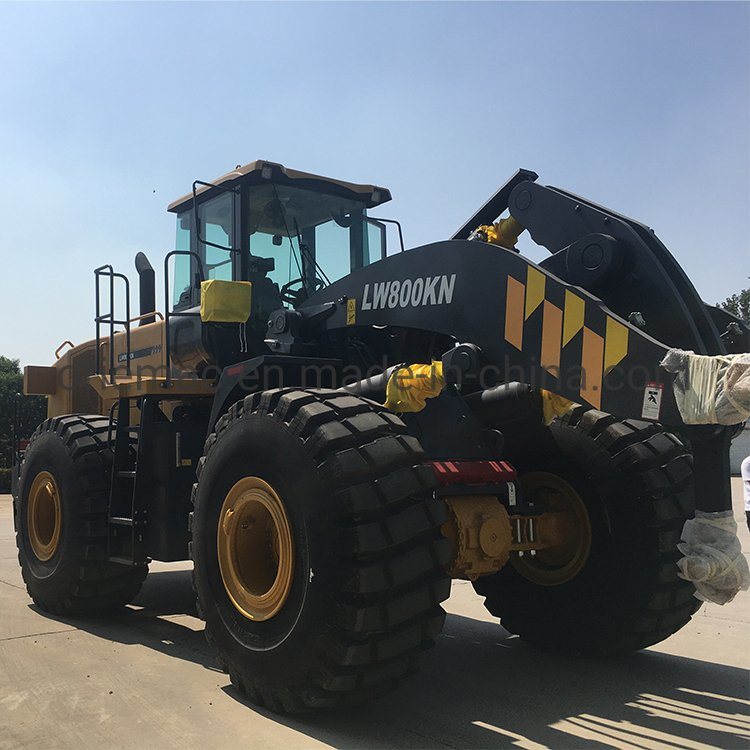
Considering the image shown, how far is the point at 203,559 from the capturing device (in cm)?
483

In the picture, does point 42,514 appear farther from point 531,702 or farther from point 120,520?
point 531,702

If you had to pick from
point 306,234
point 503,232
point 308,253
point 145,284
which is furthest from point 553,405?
point 145,284

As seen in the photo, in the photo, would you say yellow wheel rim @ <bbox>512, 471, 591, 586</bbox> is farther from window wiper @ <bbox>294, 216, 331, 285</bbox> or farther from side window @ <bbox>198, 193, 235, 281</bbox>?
side window @ <bbox>198, 193, 235, 281</bbox>

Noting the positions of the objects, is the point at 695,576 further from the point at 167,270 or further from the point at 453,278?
the point at 167,270

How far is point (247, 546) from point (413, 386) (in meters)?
1.30

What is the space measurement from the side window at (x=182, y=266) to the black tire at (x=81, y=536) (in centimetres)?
126

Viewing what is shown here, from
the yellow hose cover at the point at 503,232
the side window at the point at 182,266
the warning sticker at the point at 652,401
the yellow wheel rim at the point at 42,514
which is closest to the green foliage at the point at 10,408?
the yellow wheel rim at the point at 42,514

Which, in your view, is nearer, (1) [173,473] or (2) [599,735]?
(2) [599,735]

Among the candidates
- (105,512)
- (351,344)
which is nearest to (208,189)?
(351,344)

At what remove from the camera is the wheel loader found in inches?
158

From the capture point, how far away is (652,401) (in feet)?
12.4

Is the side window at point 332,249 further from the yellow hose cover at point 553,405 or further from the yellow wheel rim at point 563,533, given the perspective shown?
the yellow hose cover at point 553,405

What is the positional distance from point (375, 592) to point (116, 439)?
359 centimetres

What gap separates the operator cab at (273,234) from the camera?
260 inches
